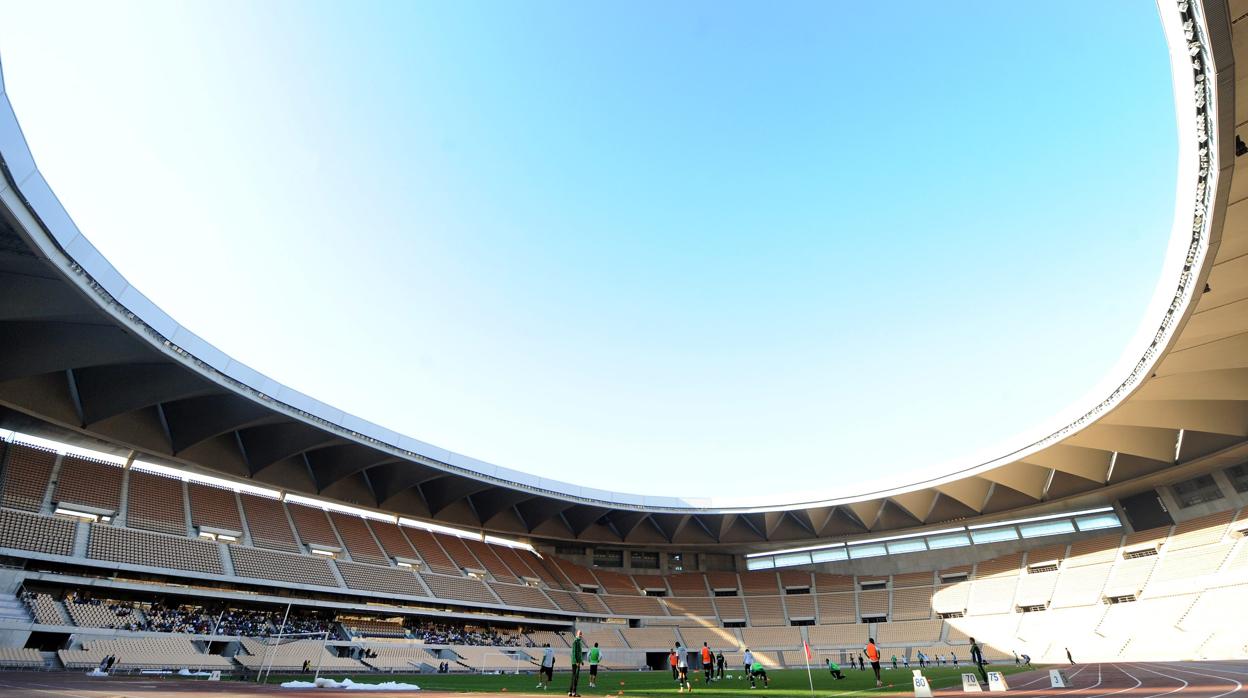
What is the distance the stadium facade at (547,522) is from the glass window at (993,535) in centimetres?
16

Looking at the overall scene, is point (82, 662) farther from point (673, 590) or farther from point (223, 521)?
point (673, 590)

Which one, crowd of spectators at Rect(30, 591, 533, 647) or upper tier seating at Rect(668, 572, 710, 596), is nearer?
crowd of spectators at Rect(30, 591, 533, 647)

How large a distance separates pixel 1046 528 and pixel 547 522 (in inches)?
1514

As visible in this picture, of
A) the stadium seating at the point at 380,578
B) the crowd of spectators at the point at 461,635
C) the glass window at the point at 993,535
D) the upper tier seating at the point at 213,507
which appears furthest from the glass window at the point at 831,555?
the upper tier seating at the point at 213,507

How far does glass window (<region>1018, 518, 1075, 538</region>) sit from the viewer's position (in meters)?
42.5

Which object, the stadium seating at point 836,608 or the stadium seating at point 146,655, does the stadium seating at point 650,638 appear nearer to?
the stadium seating at point 836,608

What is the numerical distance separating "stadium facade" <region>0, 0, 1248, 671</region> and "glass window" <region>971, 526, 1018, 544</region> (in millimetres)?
164

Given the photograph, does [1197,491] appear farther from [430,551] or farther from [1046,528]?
[430,551]

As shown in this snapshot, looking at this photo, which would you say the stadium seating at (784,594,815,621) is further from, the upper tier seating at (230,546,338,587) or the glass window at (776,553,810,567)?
the upper tier seating at (230,546,338,587)

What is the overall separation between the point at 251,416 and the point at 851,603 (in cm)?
4419

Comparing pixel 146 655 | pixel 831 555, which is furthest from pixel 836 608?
pixel 146 655

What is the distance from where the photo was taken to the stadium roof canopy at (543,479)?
46.1 ft

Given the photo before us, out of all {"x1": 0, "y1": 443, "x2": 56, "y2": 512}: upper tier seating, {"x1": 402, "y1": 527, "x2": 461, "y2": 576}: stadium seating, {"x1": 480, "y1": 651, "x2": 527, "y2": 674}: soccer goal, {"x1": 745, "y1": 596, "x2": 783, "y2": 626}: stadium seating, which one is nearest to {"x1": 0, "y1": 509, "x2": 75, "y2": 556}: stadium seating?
{"x1": 0, "y1": 443, "x2": 56, "y2": 512}: upper tier seating

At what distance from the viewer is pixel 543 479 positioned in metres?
41.7
